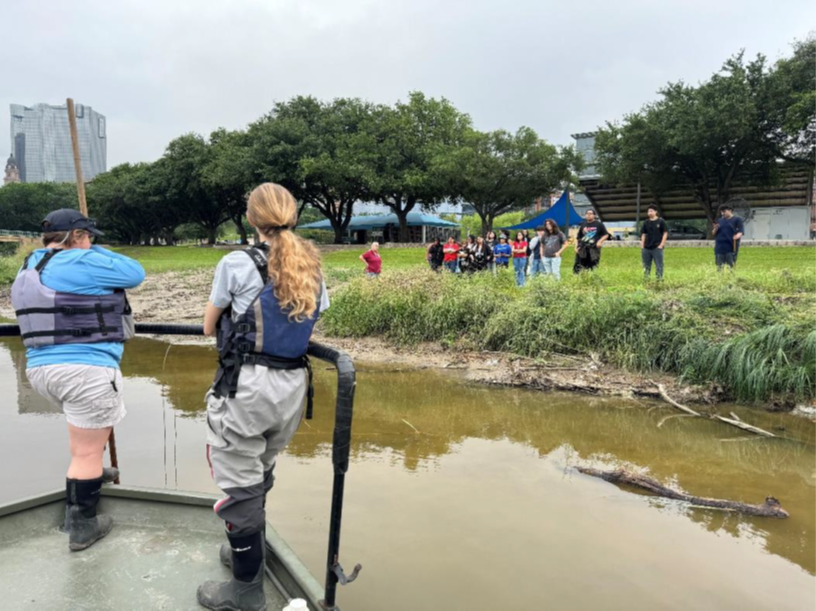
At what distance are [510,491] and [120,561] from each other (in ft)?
9.15

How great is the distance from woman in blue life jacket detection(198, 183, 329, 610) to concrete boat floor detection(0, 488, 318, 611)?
26 centimetres

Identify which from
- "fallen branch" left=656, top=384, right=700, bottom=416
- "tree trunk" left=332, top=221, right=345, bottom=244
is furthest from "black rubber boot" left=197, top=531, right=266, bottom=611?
"tree trunk" left=332, top=221, right=345, bottom=244

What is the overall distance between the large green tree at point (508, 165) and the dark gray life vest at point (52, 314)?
30.2 metres

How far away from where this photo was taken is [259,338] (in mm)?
2184

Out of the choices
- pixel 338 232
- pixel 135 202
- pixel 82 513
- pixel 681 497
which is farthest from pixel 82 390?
pixel 135 202

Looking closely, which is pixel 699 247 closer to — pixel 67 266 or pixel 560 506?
pixel 560 506

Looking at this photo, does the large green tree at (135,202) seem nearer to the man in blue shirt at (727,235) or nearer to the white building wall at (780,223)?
the white building wall at (780,223)

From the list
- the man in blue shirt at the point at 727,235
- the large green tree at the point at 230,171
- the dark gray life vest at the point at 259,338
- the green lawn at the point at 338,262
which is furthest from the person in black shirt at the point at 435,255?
the large green tree at the point at 230,171

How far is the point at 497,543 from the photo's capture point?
145 inches

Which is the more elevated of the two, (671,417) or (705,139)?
(705,139)

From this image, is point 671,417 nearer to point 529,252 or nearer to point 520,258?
point 520,258

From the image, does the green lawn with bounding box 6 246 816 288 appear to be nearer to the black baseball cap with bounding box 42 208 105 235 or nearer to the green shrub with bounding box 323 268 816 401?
the green shrub with bounding box 323 268 816 401

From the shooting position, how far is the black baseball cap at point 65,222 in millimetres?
2783

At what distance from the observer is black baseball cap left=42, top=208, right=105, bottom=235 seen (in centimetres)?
278
